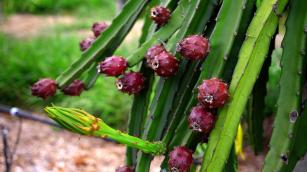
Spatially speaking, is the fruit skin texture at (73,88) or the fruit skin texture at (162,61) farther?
the fruit skin texture at (73,88)

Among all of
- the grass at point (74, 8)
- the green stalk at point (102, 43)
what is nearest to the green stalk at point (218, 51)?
the green stalk at point (102, 43)

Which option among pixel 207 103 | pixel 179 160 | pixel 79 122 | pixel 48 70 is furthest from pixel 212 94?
pixel 48 70

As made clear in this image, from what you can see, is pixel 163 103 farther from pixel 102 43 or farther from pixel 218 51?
pixel 102 43

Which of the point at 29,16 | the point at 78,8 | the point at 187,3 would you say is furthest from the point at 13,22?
the point at 187,3

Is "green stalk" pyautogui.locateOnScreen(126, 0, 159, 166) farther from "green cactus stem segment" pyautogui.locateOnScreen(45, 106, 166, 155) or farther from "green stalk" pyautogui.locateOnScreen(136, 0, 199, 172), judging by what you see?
"green cactus stem segment" pyautogui.locateOnScreen(45, 106, 166, 155)

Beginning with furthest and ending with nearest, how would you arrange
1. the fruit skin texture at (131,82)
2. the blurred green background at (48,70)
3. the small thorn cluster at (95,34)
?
the blurred green background at (48,70) < the small thorn cluster at (95,34) < the fruit skin texture at (131,82)

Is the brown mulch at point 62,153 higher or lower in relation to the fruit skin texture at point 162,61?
lower

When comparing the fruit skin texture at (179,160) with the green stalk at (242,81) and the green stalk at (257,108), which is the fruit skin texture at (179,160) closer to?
the green stalk at (242,81)

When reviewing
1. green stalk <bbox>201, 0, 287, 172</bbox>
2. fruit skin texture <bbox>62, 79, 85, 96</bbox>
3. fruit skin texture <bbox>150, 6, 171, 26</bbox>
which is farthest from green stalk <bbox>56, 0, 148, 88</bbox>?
green stalk <bbox>201, 0, 287, 172</bbox>
